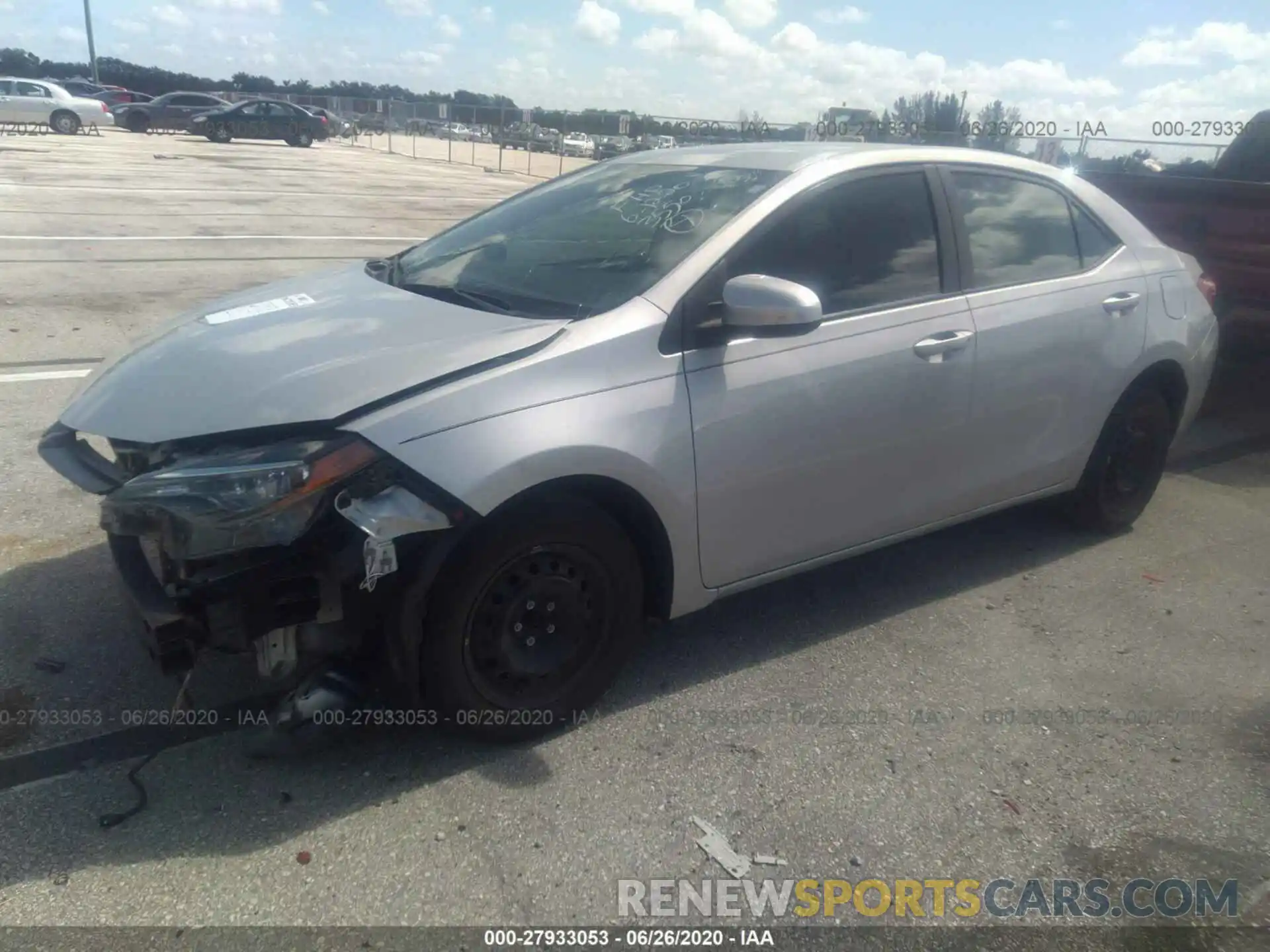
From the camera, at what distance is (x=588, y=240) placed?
3.58 m

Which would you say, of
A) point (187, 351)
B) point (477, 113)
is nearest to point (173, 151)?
point (477, 113)

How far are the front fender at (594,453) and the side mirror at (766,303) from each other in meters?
0.28

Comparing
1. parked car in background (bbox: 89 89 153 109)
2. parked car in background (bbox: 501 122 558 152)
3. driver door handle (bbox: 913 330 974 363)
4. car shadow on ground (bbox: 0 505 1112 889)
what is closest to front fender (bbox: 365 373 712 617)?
car shadow on ground (bbox: 0 505 1112 889)

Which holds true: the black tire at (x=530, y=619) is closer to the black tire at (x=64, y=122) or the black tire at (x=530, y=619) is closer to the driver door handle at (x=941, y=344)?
the driver door handle at (x=941, y=344)

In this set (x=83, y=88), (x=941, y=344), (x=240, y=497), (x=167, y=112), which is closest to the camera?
(x=240, y=497)

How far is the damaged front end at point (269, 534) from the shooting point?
2514mm

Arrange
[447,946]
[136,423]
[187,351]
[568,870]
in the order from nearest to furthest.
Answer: [447,946]
[568,870]
[136,423]
[187,351]

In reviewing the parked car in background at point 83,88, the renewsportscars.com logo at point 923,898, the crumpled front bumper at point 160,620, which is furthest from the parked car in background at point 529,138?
the renewsportscars.com logo at point 923,898

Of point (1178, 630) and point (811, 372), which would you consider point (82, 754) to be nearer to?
point (811, 372)

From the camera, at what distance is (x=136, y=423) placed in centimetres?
281

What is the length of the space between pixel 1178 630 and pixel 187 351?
3.86m

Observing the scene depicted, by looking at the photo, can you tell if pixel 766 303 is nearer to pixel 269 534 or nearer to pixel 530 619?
pixel 530 619

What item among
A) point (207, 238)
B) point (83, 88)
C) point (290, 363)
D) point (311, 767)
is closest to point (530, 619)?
point (311, 767)

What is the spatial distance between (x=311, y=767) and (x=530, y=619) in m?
0.76
